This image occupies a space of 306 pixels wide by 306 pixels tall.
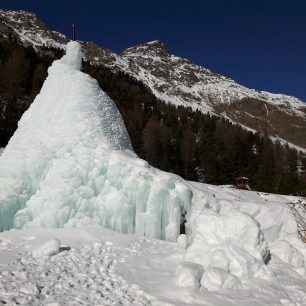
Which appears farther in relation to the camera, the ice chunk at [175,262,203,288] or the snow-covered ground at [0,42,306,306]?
the ice chunk at [175,262,203,288]

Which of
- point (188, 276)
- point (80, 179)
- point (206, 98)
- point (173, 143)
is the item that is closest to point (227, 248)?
point (188, 276)

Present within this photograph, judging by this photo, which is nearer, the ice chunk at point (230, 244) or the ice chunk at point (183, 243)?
the ice chunk at point (230, 244)

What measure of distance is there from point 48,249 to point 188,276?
329 centimetres

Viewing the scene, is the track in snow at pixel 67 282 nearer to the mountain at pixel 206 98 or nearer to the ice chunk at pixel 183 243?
the ice chunk at pixel 183 243

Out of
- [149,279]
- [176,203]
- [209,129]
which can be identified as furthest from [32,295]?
[209,129]

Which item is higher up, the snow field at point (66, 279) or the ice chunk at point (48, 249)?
the ice chunk at point (48, 249)

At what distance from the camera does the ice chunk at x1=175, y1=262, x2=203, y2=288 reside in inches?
300

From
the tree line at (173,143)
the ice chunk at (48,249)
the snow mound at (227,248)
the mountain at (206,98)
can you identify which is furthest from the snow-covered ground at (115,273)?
the mountain at (206,98)

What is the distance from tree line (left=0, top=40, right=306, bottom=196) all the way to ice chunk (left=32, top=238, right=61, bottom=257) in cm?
2650

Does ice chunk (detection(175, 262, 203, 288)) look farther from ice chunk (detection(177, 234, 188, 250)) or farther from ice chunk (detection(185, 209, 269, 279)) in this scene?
ice chunk (detection(177, 234, 188, 250))

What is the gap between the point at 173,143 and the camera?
52.7m

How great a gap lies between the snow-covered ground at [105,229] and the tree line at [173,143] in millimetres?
22278

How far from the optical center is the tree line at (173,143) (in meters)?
38.9

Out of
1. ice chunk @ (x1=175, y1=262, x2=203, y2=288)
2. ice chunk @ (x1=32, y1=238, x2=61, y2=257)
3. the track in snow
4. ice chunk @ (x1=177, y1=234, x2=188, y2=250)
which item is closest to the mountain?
ice chunk @ (x1=177, y1=234, x2=188, y2=250)
